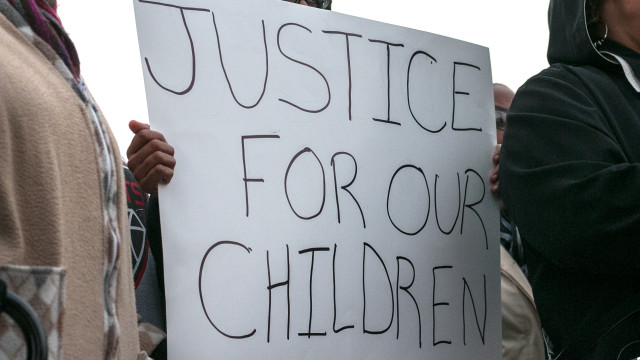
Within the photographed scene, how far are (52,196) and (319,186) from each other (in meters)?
0.78

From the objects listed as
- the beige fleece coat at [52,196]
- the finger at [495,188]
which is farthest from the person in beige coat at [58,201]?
the finger at [495,188]

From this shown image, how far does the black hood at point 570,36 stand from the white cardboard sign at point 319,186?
203 millimetres

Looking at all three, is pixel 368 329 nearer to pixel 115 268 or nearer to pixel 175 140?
pixel 175 140

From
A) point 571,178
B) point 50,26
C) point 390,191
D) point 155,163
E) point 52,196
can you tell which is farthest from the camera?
point 390,191

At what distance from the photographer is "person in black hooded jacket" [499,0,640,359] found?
52.1 inches

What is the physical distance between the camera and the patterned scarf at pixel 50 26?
85 centimetres

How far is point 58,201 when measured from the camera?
0.76 meters

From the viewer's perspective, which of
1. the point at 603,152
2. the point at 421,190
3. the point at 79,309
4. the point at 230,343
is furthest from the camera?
the point at 421,190

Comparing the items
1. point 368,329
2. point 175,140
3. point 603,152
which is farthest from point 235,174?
point 603,152

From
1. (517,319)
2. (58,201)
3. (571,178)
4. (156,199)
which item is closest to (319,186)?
(156,199)

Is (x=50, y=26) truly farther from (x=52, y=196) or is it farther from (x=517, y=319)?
(x=517, y=319)

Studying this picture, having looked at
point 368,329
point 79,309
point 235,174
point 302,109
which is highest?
point 302,109

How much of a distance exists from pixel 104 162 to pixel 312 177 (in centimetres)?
64

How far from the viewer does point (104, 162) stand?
0.87m
